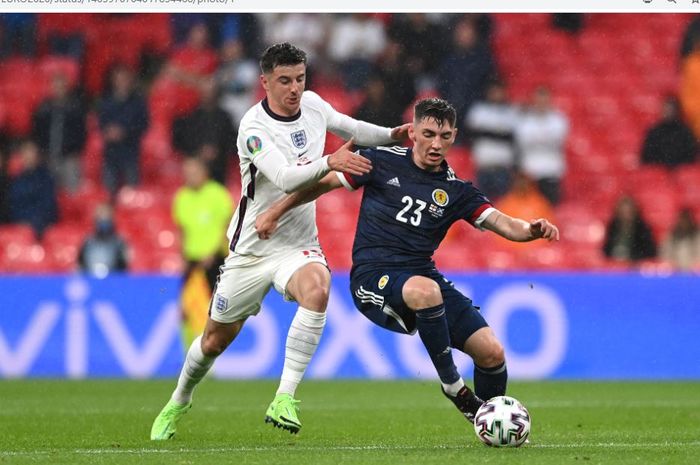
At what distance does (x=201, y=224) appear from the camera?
14.1 meters

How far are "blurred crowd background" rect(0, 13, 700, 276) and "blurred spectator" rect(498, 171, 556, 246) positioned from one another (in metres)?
0.03

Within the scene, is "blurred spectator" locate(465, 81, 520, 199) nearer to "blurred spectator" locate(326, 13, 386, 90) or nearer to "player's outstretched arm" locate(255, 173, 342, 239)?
"blurred spectator" locate(326, 13, 386, 90)

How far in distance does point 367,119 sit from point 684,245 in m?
3.80

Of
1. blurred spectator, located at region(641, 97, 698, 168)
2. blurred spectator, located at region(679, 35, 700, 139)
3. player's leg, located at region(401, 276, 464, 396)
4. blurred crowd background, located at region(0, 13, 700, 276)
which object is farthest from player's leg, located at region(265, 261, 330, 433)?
blurred spectator, located at region(679, 35, 700, 139)

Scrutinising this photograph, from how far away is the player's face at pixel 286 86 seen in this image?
7.62 m

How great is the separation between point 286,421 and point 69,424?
254cm

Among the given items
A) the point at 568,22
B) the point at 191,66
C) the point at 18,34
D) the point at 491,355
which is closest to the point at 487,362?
the point at 491,355

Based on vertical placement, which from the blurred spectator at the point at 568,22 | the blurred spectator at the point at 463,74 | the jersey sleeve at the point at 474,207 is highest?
the blurred spectator at the point at 568,22

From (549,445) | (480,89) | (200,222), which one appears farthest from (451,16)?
(549,445)

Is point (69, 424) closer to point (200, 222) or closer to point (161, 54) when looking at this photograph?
point (200, 222)

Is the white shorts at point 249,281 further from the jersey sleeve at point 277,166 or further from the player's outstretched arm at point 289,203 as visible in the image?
the jersey sleeve at point 277,166

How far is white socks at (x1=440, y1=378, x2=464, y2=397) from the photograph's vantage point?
7066 millimetres

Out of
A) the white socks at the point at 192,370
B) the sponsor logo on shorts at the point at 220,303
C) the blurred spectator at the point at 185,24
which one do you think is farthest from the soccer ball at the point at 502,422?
the blurred spectator at the point at 185,24

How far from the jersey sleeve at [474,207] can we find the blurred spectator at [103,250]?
7.80 m
